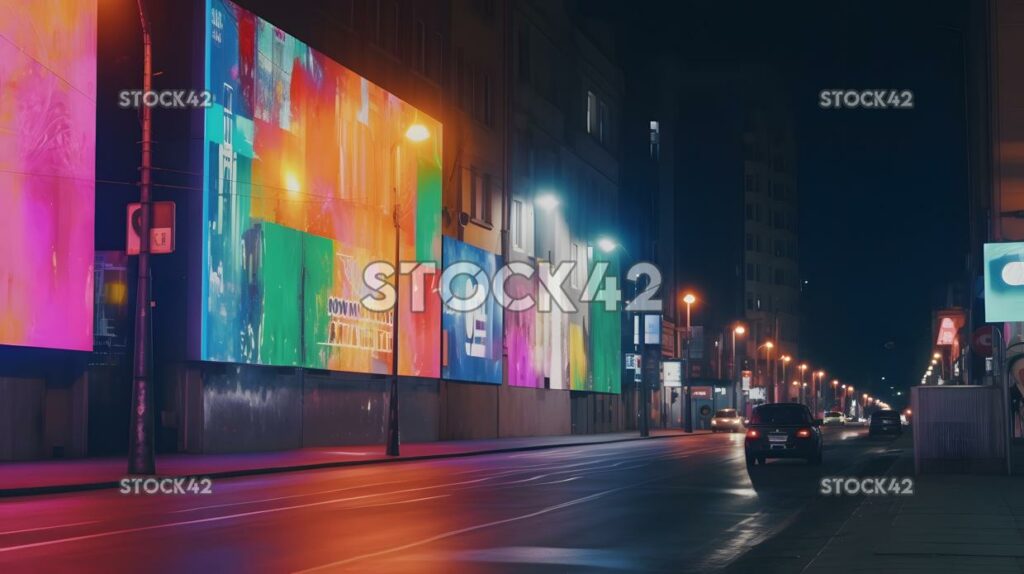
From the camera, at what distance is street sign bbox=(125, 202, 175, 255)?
28938 mm

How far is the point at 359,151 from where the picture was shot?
1932 inches

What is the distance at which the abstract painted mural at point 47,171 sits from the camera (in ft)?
105

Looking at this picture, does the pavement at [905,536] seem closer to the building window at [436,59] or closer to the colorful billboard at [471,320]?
the colorful billboard at [471,320]

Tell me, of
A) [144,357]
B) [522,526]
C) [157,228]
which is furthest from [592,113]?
[522,526]

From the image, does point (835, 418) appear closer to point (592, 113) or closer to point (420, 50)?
point (592, 113)

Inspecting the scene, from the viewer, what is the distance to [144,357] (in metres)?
28.1

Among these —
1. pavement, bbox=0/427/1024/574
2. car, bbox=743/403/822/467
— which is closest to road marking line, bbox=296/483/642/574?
pavement, bbox=0/427/1024/574

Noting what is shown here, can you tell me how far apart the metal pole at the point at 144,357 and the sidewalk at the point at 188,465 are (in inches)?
24.3

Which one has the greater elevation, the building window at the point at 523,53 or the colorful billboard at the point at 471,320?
the building window at the point at 523,53

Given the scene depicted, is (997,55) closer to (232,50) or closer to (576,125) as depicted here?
(576,125)

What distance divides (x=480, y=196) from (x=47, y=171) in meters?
32.7

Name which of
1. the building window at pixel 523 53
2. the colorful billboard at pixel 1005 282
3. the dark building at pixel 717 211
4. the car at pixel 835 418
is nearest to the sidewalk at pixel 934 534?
the colorful billboard at pixel 1005 282

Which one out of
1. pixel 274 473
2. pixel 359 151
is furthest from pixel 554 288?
pixel 274 473

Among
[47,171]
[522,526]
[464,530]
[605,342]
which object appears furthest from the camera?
[605,342]
